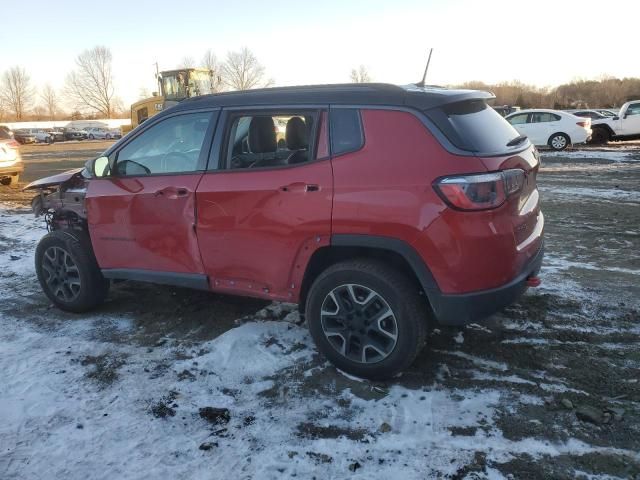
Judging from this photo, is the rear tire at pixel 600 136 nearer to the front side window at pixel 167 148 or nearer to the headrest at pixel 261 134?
the headrest at pixel 261 134

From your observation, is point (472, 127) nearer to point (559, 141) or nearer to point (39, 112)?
point (559, 141)

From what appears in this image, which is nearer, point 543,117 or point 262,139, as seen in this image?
point 262,139

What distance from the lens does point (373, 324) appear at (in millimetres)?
3277

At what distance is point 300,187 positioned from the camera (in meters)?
3.36

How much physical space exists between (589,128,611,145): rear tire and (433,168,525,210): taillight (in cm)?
2127

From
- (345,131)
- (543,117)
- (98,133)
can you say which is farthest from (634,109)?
(98,133)

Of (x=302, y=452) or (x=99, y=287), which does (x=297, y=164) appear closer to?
(x=302, y=452)

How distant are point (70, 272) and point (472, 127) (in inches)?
148

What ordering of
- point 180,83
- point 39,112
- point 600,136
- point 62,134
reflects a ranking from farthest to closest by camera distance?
point 39,112, point 62,134, point 600,136, point 180,83

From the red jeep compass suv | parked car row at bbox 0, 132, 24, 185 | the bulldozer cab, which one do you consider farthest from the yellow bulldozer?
the red jeep compass suv

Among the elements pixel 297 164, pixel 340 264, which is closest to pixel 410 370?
pixel 340 264

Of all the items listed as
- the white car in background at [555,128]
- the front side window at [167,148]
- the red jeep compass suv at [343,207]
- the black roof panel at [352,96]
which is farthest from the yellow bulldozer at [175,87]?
the black roof panel at [352,96]

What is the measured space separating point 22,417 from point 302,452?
1.79 metres

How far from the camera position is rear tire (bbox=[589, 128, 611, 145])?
21.1 meters
